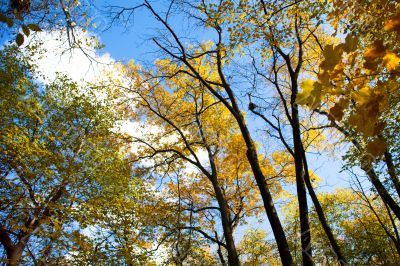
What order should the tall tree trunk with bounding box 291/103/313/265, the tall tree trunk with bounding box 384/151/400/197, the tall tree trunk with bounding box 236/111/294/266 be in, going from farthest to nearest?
the tall tree trunk with bounding box 384/151/400/197, the tall tree trunk with bounding box 236/111/294/266, the tall tree trunk with bounding box 291/103/313/265

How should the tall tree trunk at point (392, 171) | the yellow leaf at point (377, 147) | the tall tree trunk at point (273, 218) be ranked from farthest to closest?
the tall tree trunk at point (392, 171), the tall tree trunk at point (273, 218), the yellow leaf at point (377, 147)

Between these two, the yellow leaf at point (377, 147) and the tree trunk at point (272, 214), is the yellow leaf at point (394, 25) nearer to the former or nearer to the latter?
the yellow leaf at point (377, 147)

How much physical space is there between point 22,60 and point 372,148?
50.2 feet

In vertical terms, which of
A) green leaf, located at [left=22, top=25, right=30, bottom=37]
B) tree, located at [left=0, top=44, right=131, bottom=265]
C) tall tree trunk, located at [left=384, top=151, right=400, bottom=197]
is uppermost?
tree, located at [left=0, top=44, right=131, bottom=265]

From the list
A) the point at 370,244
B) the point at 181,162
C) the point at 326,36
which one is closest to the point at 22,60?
the point at 181,162

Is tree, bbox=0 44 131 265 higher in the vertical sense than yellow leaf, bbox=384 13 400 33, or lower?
higher

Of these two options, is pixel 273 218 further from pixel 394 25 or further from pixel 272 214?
pixel 394 25

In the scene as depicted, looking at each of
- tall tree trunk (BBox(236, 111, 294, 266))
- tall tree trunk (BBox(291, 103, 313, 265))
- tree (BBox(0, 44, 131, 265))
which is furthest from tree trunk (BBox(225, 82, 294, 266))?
tree (BBox(0, 44, 131, 265))

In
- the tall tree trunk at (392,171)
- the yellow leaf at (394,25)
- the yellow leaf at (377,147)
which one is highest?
the tall tree trunk at (392,171)

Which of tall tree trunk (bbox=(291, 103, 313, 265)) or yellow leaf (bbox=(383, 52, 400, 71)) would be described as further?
tall tree trunk (bbox=(291, 103, 313, 265))

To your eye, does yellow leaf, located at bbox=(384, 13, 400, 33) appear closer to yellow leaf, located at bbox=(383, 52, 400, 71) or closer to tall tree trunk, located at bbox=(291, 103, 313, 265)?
yellow leaf, located at bbox=(383, 52, 400, 71)

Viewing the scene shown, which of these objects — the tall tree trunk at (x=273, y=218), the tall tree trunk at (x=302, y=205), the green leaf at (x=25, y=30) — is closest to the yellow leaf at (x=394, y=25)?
the green leaf at (x=25, y=30)

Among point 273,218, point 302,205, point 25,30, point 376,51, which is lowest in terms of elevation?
A: point 376,51

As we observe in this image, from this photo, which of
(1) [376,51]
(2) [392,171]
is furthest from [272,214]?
(1) [376,51]
